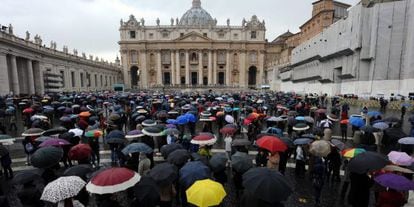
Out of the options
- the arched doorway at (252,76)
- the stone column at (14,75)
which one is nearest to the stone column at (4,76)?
the stone column at (14,75)

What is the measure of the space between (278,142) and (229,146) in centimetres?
253

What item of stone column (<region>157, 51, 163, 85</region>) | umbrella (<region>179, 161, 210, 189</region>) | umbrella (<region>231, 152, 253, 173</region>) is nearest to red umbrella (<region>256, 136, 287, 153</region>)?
umbrella (<region>231, 152, 253, 173</region>)

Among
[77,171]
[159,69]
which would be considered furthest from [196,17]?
[77,171]

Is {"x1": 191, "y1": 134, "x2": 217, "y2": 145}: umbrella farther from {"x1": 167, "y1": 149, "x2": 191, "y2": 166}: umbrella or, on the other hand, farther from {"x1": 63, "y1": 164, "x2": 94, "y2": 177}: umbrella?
{"x1": 63, "y1": 164, "x2": 94, "y2": 177}: umbrella

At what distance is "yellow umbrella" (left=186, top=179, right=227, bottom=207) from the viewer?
389 cm

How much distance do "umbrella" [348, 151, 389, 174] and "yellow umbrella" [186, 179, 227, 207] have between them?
2906 mm

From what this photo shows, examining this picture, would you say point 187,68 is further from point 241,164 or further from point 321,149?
point 241,164

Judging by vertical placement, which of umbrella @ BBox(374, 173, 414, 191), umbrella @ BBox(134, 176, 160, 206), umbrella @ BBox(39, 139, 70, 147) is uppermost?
umbrella @ BBox(39, 139, 70, 147)

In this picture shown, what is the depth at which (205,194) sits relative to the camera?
12.9ft

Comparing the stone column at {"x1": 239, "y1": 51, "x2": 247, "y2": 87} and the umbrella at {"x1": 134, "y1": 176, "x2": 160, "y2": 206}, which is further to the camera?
the stone column at {"x1": 239, "y1": 51, "x2": 247, "y2": 87}

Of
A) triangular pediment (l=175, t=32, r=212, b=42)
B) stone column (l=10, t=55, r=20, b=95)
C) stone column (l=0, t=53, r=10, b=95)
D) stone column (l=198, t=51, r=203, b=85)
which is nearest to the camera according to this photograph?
stone column (l=0, t=53, r=10, b=95)

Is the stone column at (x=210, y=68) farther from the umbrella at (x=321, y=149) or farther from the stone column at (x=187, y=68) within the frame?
the umbrella at (x=321, y=149)

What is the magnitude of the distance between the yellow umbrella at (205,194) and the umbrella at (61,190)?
1772mm

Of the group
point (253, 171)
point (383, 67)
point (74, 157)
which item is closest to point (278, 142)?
point (253, 171)
